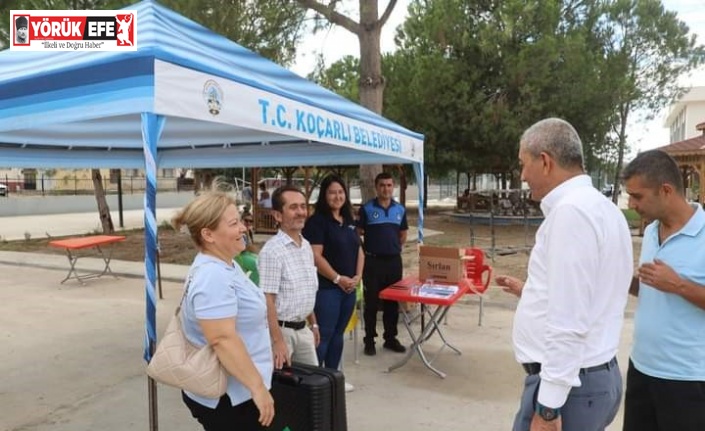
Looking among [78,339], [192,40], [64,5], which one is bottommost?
[78,339]

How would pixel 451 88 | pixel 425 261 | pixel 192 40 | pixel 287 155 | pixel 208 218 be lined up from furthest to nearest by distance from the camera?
pixel 451 88
pixel 287 155
pixel 425 261
pixel 192 40
pixel 208 218

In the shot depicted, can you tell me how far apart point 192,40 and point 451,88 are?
1406 cm

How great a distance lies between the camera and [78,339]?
17.3 ft

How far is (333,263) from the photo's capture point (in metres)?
3.69

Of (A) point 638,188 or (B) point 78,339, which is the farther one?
(B) point 78,339

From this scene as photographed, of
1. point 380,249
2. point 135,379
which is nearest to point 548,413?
point 380,249

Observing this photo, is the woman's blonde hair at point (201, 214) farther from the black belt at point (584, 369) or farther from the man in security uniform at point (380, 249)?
the man in security uniform at point (380, 249)

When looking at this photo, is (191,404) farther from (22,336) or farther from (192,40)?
(22,336)

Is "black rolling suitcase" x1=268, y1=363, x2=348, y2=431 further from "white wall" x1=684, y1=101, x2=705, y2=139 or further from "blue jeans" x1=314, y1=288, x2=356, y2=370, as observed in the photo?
"white wall" x1=684, y1=101, x2=705, y2=139

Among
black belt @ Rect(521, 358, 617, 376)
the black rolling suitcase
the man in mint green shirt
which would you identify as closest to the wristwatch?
black belt @ Rect(521, 358, 617, 376)

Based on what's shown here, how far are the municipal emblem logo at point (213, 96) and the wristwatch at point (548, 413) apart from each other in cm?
187

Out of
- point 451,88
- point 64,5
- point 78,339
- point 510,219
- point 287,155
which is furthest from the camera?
point 510,219

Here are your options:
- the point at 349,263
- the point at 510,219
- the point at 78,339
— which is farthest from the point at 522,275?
the point at 510,219

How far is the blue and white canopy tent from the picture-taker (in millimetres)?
2277
